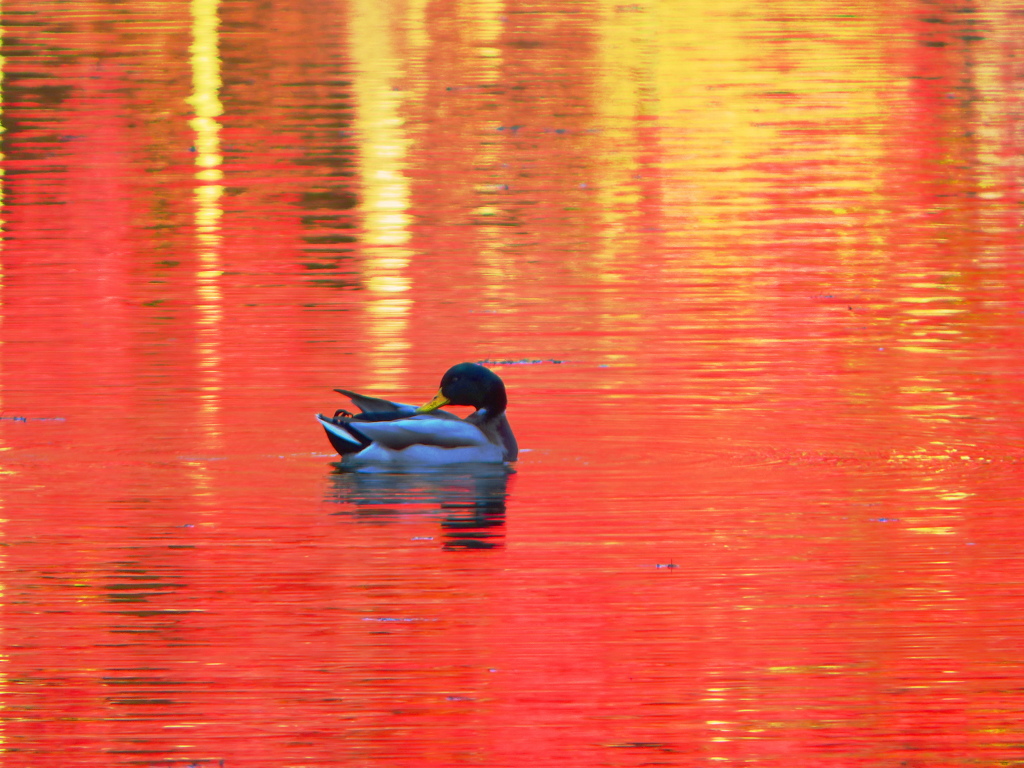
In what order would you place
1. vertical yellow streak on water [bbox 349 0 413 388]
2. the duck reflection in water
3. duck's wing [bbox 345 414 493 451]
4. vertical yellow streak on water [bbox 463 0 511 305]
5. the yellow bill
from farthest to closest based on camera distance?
vertical yellow streak on water [bbox 463 0 511 305]
vertical yellow streak on water [bbox 349 0 413 388]
the yellow bill
duck's wing [bbox 345 414 493 451]
the duck reflection in water

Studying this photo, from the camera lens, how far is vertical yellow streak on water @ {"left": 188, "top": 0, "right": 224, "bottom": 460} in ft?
44.4

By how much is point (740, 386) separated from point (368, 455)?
2.55 meters

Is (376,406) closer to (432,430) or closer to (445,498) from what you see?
(432,430)

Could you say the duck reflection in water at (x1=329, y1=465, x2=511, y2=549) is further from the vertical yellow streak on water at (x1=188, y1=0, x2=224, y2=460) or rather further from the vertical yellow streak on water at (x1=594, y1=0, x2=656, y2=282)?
the vertical yellow streak on water at (x1=594, y1=0, x2=656, y2=282)

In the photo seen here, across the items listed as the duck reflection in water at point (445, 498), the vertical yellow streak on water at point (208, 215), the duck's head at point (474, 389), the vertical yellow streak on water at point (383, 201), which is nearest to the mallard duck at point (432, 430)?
the duck's head at point (474, 389)

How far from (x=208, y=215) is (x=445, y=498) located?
1006cm

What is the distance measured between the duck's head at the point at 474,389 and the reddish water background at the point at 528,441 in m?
0.34

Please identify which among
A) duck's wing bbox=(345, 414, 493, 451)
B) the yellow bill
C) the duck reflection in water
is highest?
the yellow bill

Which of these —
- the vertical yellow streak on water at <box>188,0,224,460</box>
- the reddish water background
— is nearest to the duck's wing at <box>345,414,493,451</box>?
the reddish water background

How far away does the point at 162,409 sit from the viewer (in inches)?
511

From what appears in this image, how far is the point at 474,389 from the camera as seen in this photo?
39.7 ft

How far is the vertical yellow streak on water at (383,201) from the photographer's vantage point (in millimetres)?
14742

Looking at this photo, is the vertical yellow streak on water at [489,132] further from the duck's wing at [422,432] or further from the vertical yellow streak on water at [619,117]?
the duck's wing at [422,432]

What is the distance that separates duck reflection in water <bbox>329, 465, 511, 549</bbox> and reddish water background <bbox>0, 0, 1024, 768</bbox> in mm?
43
